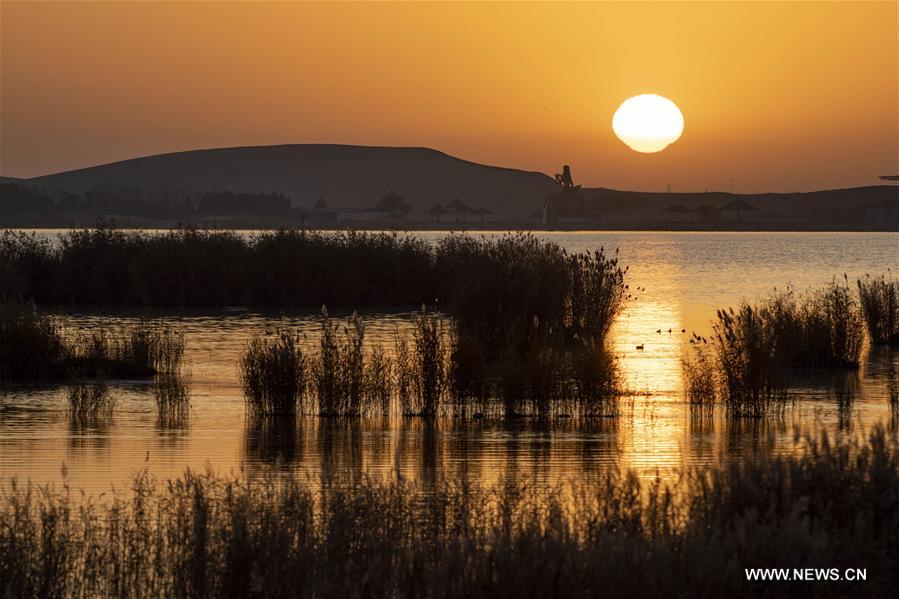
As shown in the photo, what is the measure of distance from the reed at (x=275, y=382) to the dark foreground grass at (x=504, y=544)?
331 inches

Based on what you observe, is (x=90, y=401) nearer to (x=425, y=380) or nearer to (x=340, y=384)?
(x=340, y=384)

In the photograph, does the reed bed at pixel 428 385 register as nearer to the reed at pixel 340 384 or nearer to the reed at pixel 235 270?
the reed at pixel 340 384

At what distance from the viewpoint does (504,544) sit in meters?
8.80

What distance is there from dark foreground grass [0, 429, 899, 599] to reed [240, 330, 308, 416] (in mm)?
8401

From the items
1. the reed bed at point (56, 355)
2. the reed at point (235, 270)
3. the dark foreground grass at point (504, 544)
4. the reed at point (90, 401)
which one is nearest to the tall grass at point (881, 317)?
the reed at point (235, 270)

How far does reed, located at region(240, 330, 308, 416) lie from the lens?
1928 centimetres

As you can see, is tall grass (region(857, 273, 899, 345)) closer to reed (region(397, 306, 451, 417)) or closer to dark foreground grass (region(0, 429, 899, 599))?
reed (region(397, 306, 451, 417))

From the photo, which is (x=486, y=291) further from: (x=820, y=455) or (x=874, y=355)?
(x=820, y=455)

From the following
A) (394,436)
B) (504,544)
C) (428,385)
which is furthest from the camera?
(428,385)

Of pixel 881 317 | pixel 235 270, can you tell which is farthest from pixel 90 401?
pixel 235 270


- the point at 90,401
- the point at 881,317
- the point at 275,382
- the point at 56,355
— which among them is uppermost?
the point at 881,317

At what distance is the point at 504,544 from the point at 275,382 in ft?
36.3

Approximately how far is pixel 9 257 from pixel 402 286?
44.4 ft

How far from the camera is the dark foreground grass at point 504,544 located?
857cm
